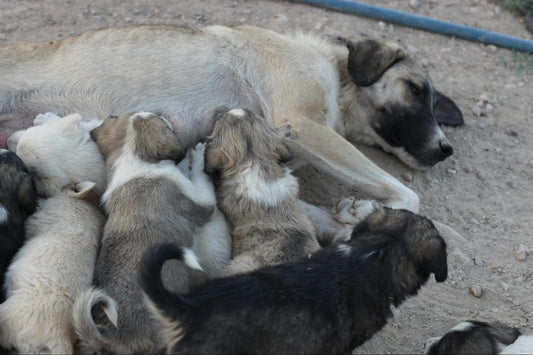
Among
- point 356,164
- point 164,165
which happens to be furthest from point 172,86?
point 356,164

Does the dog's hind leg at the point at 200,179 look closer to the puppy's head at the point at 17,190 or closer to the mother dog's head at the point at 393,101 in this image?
the puppy's head at the point at 17,190

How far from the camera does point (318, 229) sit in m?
5.09

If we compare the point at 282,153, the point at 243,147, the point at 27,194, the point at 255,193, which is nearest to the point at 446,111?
the point at 282,153

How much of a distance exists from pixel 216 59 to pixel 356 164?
150 cm

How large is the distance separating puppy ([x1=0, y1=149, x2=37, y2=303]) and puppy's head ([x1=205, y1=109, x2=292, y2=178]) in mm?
1187

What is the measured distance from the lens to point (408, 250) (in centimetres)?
384

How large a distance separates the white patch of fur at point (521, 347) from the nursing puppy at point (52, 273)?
2508mm

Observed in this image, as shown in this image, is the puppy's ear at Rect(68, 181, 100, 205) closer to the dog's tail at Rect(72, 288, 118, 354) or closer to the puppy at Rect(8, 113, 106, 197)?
the puppy at Rect(8, 113, 106, 197)

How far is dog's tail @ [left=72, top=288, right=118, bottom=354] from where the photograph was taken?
3410 millimetres

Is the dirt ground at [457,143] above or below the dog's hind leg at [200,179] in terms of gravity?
below

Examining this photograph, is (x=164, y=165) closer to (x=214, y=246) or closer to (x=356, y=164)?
(x=214, y=246)

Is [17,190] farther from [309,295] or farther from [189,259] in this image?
[309,295]

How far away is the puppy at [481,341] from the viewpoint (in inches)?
151

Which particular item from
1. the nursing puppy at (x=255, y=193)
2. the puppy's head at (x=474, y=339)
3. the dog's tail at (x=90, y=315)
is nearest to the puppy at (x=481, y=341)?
the puppy's head at (x=474, y=339)
